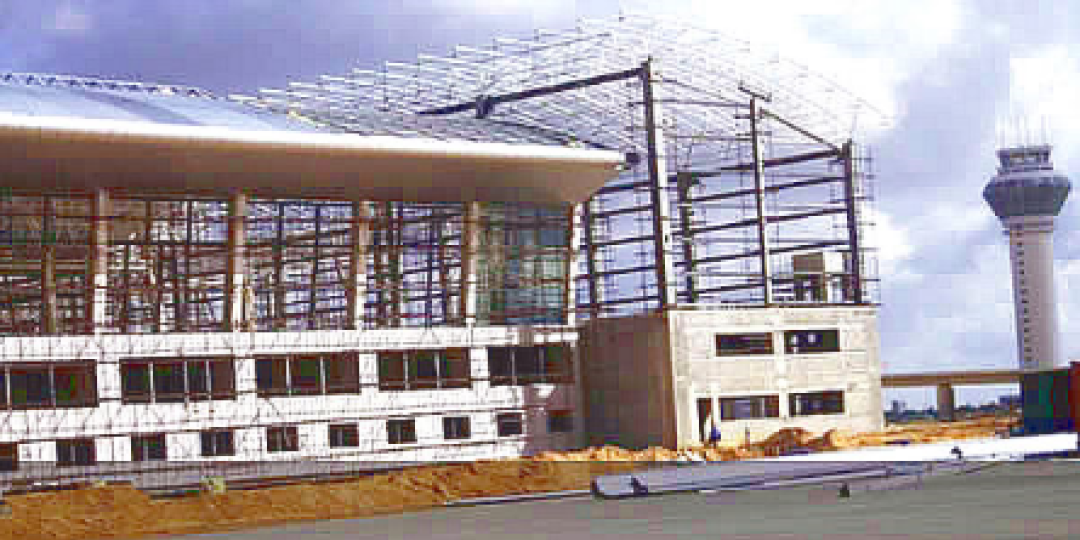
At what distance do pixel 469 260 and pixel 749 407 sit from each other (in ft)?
50.7

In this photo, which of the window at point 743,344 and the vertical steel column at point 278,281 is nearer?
the vertical steel column at point 278,281

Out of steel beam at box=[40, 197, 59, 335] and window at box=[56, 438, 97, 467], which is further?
steel beam at box=[40, 197, 59, 335]

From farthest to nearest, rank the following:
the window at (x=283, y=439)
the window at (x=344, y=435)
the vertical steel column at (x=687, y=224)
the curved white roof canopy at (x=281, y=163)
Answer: the vertical steel column at (x=687, y=224) → the window at (x=344, y=435) → the window at (x=283, y=439) → the curved white roof canopy at (x=281, y=163)

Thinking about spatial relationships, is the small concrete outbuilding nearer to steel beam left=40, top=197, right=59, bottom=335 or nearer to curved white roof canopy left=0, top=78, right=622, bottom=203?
curved white roof canopy left=0, top=78, right=622, bottom=203

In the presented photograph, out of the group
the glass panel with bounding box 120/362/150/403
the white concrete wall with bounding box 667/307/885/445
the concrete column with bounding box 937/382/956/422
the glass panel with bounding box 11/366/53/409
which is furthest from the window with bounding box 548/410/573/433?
the concrete column with bounding box 937/382/956/422

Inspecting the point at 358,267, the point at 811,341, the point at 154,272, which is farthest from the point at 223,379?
the point at 811,341

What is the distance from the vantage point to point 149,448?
6450 centimetres

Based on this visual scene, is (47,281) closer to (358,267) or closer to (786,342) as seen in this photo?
(358,267)

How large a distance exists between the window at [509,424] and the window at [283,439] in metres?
10.2

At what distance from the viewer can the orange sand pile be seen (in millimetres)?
45156

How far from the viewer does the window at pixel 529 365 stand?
75.3 metres

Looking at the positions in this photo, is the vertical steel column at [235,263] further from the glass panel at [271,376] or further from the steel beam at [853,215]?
the steel beam at [853,215]

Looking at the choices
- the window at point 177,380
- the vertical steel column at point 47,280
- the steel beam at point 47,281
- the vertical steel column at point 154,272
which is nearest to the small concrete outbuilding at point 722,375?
the window at point 177,380

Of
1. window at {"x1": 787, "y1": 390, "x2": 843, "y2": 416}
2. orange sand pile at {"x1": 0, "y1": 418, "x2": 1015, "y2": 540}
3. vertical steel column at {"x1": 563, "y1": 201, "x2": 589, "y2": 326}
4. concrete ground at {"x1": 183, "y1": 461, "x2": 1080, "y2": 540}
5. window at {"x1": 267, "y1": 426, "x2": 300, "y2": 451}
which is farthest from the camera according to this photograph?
window at {"x1": 787, "y1": 390, "x2": 843, "y2": 416}
